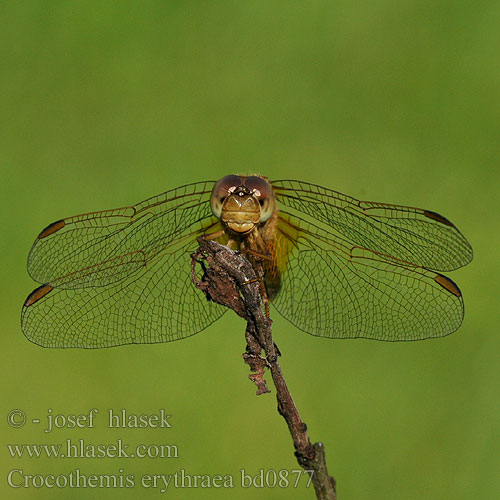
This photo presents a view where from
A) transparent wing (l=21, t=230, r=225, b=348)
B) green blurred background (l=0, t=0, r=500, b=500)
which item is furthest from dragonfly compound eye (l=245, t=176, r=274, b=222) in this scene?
green blurred background (l=0, t=0, r=500, b=500)

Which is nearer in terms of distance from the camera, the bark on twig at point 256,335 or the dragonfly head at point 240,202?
the bark on twig at point 256,335

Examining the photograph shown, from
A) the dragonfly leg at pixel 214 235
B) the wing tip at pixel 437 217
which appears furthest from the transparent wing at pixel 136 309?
the wing tip at pixel 437 217

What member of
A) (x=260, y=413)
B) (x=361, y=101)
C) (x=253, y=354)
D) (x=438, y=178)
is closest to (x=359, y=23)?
(x=361, y=101)

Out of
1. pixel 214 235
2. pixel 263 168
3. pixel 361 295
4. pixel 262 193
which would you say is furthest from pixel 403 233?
pixel 263 168

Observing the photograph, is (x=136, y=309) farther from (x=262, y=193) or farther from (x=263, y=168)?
(x=263, y=168)

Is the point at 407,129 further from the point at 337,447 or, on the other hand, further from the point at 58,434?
the point at 58,434

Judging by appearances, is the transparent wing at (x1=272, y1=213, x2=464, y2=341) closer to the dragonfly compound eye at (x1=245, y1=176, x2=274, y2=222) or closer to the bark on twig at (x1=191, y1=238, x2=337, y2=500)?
the dragonfly compound eye at (x1=245, y1=176, x2=274, y2=222)
